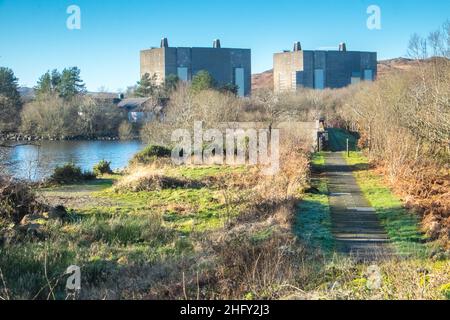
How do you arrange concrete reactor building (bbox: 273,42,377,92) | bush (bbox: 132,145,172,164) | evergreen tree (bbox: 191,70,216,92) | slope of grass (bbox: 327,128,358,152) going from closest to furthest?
bush (bbox: 132,145,172,164)
slope of grass (bbox: 327,128,358,152)
evergreen tree (bbox: 191,70,216,92)
concrete reactor building (bbox: 273,42,377,92)

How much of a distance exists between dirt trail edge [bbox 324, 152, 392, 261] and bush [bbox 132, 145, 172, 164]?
12.9 metres

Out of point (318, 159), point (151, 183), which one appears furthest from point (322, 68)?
point (151, 183)

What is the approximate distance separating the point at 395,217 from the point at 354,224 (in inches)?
56.9

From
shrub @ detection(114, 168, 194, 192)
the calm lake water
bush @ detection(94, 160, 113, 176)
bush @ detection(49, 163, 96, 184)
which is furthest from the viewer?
the calm lake water

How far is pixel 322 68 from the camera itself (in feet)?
254

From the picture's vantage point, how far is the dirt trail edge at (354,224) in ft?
36.8

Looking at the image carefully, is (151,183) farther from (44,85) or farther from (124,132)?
(44,85)

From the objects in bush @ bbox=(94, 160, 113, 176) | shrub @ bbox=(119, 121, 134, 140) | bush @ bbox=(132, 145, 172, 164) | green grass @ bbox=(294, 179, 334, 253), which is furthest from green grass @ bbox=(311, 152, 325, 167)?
shrub @ bbox=(119, 121, 134, 140)

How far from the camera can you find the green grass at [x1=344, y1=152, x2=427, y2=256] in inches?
459

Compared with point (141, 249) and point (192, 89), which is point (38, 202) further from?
point (192, 89)

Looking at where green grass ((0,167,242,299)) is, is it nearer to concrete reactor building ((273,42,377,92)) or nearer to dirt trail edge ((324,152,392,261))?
dirt trail edge ((324,152,392,261))
